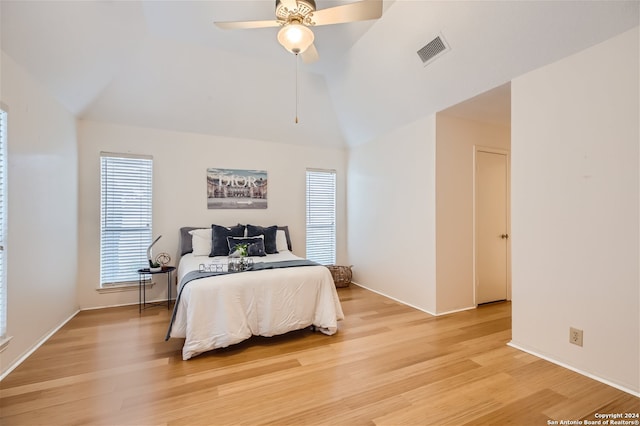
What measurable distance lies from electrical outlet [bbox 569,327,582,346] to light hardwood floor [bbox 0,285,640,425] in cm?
24

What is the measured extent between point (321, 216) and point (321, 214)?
37 mm

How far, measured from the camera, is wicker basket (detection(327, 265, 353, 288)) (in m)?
4.88

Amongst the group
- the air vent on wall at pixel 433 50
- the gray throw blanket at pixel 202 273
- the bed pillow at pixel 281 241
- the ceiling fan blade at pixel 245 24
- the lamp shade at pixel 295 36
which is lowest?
the gray throw blanket at pixel 202 273

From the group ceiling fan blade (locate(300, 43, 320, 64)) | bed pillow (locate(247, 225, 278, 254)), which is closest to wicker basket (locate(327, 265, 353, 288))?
bed pillow (locate(247, 225, 278, 254))

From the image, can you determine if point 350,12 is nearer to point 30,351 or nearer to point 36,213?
point 36,213

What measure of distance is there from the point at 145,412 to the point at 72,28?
121 inches

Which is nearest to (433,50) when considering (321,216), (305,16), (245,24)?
(305,16)

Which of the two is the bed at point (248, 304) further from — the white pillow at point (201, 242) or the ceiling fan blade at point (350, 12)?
the ceiling fan blade at point (350, 12)

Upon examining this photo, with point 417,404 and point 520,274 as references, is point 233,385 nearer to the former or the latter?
point 417,404

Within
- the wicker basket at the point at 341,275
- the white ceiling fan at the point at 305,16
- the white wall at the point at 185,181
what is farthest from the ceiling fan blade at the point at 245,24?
the wicker basket at the point at 341,275

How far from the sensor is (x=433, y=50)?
9.38 ft

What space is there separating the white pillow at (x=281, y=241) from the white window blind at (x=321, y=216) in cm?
75

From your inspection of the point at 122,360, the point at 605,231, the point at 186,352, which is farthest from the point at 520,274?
the point at 122,360

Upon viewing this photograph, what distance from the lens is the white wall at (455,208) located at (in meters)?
3.54
